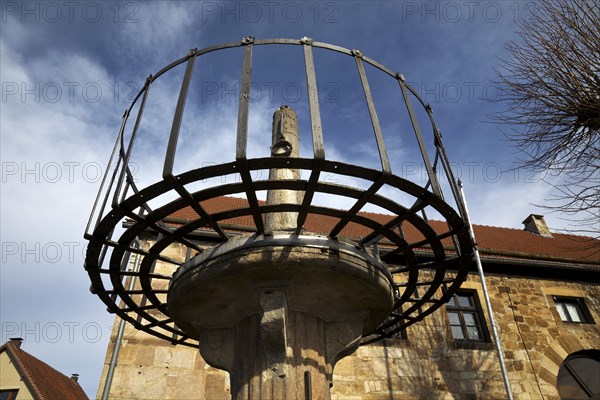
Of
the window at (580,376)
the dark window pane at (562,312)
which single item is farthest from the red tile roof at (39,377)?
the dark window pane at (562,312)

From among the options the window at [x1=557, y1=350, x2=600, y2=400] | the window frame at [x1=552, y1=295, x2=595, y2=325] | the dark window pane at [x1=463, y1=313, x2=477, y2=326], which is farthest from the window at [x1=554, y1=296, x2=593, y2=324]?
the dark window pane at [x1=463, y1=313, x2=477, y2=326]

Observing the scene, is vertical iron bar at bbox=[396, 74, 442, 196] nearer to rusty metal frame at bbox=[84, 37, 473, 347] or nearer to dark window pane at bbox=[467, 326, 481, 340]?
rusty metal frame at bbox=[84, 37, 473, 347]

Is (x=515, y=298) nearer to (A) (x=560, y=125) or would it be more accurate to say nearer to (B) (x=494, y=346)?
(B) (x=494, y=346)

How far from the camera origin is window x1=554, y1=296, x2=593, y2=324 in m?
9.77

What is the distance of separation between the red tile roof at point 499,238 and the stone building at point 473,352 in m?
0.12

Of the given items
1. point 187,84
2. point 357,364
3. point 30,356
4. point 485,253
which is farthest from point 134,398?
point 30,356

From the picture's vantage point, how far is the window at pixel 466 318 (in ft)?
29.1

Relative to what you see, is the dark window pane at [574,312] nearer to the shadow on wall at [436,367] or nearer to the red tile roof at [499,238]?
the red tile roof at [499,238]

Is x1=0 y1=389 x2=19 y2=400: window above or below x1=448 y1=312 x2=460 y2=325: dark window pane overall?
below

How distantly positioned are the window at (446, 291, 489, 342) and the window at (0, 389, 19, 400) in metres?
14.8

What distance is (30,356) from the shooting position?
17.1 m

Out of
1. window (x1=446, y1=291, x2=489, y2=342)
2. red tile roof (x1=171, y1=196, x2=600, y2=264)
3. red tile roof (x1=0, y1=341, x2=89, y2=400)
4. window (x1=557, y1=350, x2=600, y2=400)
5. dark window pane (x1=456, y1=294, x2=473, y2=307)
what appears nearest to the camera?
window (x1=557, y1=350, x2=600, y2=400)

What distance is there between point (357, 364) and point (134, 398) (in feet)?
12.8

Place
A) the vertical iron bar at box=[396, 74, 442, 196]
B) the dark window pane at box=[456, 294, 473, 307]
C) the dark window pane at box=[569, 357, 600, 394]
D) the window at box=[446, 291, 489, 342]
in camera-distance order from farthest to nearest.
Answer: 1. the dark window pane at box=[456, 294, 473, 307]
2. the window at box=[446, 291, 489, 342]
3. the dark window pane at box=[569, 357, 600, 394]
4. the vertical iron bar at box=[396, 74, 442, 196]
